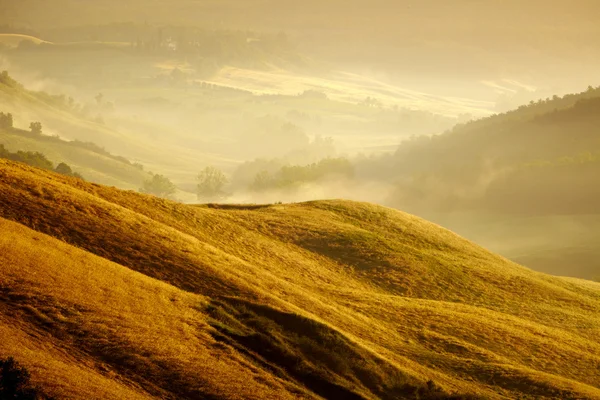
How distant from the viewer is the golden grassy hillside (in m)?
27.1

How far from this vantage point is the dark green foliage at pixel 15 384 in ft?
71.7

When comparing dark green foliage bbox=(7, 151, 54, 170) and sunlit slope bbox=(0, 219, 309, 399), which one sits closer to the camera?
sunlit slope bbox=(0, 219, 309, 399)

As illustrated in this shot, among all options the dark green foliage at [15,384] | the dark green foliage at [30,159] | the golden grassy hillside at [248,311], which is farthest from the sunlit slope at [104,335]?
the dark green foliage at [30,159]

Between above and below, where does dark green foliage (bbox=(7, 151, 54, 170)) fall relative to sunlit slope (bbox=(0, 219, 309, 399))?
below

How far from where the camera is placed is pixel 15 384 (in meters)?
22.1

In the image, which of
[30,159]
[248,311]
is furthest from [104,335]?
[30,159]

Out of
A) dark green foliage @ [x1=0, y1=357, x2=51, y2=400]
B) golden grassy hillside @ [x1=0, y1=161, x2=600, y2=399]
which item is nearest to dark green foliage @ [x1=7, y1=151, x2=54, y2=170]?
golden grassy hillside @ [x1=0, y1=161, x2=600, y2=399]

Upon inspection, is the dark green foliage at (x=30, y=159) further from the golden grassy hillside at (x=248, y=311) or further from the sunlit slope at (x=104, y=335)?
the sunlit slope at (x=104, y=335)

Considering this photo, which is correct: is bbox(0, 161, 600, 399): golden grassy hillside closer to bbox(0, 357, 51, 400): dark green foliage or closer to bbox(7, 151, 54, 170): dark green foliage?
bbox(0, 357, 51, 400): dark green foliage

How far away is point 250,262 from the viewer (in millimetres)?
46250

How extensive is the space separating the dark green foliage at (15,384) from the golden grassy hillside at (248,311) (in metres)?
0.63

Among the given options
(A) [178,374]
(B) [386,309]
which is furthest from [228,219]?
(A) [178,374]

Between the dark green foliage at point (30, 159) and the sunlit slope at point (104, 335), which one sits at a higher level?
the sunlit slope at point (104, 335)

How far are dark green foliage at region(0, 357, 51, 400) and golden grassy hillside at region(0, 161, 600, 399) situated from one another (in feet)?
2.08
